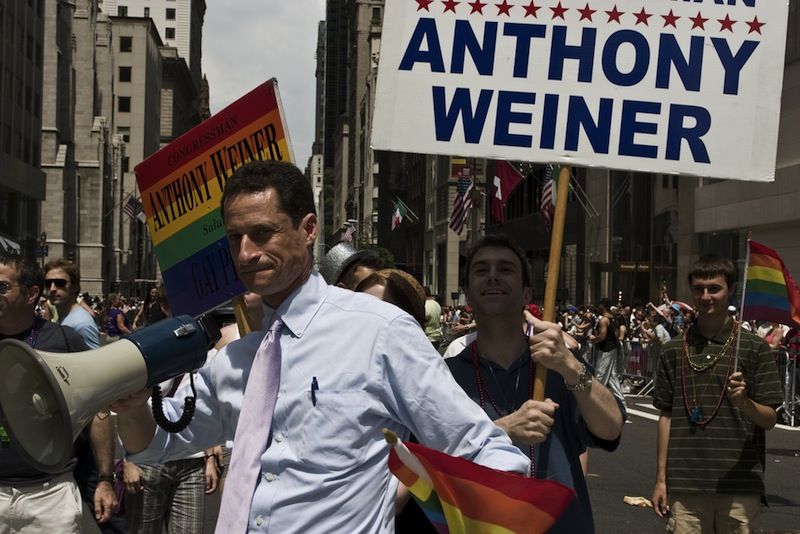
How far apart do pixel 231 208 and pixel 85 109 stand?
88459 millimetres

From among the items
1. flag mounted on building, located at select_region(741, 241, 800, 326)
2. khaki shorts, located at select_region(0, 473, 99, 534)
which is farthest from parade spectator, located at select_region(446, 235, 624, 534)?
flag mounted on building, located at select_region(741, 241, 800, 326)

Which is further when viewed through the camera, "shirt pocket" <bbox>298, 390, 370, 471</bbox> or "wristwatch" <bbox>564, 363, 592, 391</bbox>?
"wristwatch" <bbox>564, 363, 592, 391</bbox>

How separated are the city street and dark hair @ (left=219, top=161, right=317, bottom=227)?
19.8 feet

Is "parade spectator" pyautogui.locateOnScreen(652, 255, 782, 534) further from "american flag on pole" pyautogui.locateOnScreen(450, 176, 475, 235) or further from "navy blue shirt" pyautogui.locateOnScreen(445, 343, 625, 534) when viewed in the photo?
"american flag on pole" pyautogui.locateOnScreen(450, 176, 475, 235)

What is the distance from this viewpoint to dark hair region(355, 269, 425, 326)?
4891mm

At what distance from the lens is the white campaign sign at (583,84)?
3762mm

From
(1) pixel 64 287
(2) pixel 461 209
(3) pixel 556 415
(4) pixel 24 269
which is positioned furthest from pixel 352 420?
(2) pixel 461 209

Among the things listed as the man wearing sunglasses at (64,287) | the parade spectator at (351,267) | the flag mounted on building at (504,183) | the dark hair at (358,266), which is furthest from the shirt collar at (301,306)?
the flag mounted on building at (504,183)

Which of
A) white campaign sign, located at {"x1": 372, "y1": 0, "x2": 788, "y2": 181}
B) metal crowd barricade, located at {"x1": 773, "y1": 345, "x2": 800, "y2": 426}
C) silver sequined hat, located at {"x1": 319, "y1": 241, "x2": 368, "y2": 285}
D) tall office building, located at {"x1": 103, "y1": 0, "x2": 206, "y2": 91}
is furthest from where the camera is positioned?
tall office building, located at {"x1": 103, "y1": 0, "x2": 206, "y2": 91}

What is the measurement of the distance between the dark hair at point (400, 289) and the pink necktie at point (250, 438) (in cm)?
201

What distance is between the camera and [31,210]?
6550cm

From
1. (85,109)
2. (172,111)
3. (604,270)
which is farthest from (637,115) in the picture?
(172,111)

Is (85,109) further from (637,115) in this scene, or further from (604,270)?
(637,115)

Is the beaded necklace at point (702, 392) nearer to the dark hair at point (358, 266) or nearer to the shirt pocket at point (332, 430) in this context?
the dark hair at point (358, 266)
